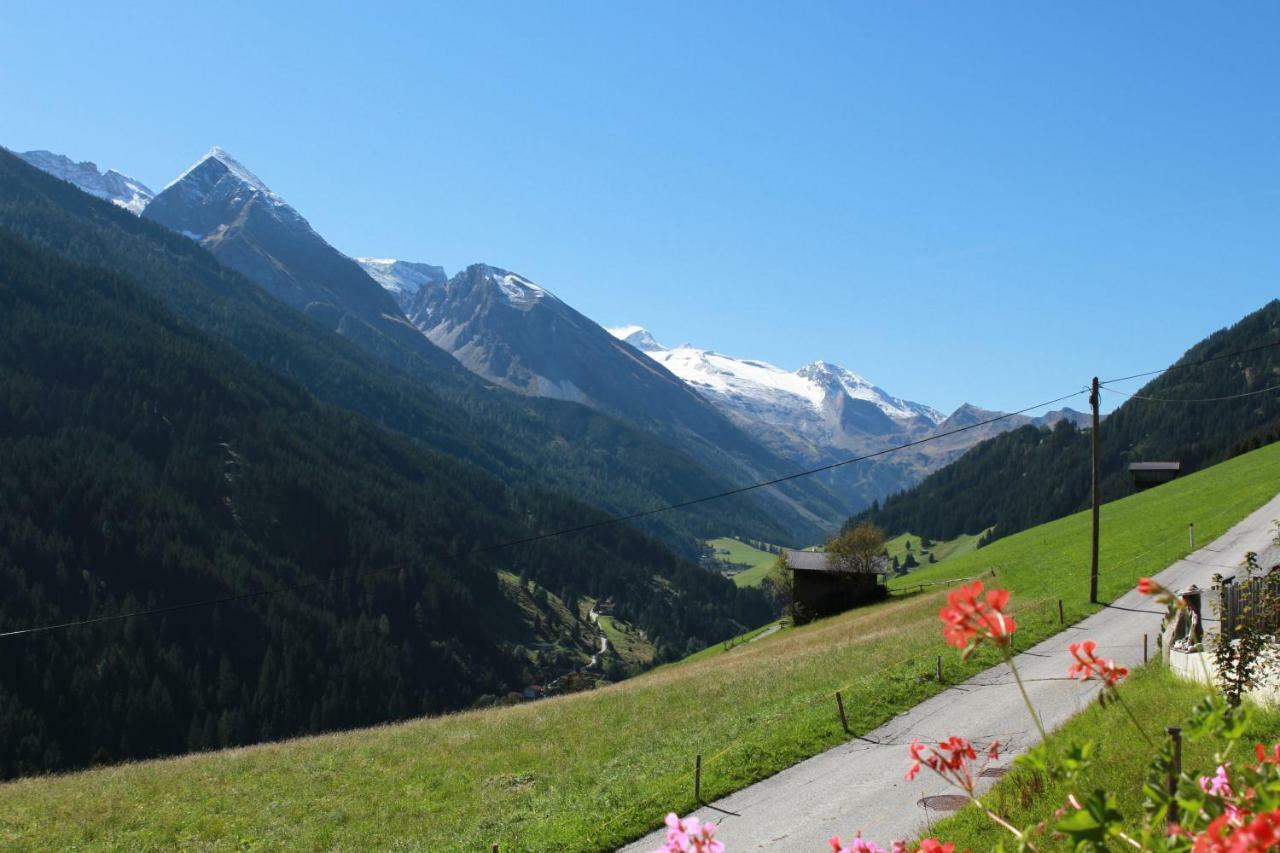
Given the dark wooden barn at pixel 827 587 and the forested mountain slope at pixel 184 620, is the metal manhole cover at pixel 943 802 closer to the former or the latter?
the dark wooden barn at pixel 827 587

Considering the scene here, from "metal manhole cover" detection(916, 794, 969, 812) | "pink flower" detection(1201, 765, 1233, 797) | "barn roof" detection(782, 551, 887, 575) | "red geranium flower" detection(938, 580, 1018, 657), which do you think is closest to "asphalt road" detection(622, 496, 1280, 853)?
"metal manhole cover" detection(916, 794, 969, 812)

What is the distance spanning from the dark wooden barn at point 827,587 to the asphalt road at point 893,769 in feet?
153

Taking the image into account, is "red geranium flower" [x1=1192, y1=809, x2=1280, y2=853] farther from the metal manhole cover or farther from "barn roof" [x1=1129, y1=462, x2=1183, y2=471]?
"barn roof" [x1=1129, y1=462, x2=1183, y2=471]

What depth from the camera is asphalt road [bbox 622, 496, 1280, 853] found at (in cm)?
1697

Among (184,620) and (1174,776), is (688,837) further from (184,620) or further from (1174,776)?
(184,620)

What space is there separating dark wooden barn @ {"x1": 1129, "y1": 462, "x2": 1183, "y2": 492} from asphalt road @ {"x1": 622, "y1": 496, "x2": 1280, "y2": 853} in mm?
84427

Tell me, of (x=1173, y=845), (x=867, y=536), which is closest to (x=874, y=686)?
(x=1173, y=845)

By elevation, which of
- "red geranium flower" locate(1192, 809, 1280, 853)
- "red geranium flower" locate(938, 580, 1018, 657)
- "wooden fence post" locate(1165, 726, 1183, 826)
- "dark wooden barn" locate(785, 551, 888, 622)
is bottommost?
"dark wooden barn" locate(785, 551, 888, 622)

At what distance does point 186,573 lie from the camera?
163m

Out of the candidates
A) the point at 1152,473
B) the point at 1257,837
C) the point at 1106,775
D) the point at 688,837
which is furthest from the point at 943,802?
the point at 1152,473

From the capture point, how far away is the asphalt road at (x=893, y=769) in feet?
55.7

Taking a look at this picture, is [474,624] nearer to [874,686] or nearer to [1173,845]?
[874,686]

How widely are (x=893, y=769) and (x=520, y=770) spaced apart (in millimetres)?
12714

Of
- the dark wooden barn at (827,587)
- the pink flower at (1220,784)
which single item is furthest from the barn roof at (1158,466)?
the pink flower at (1220,784)
